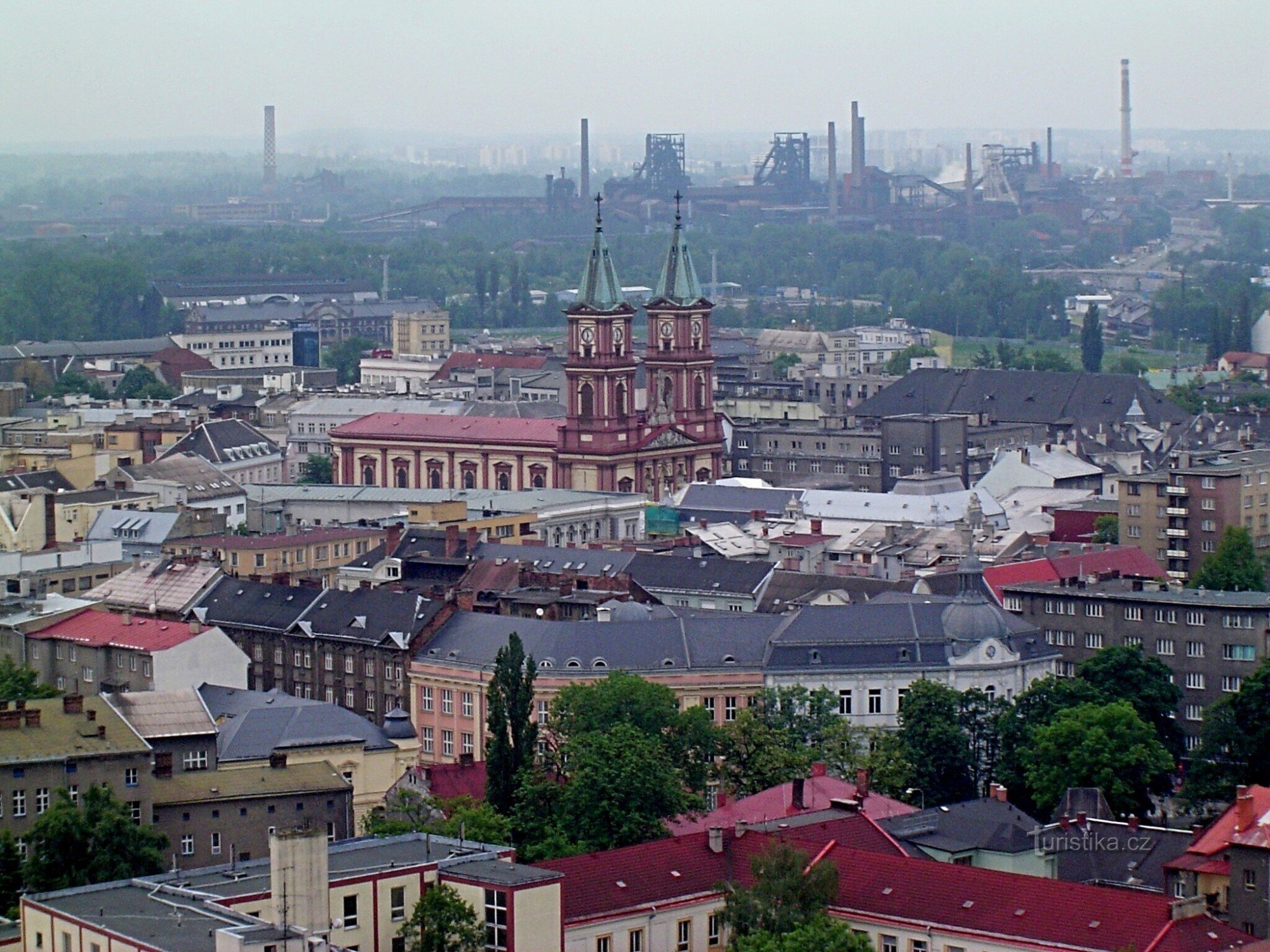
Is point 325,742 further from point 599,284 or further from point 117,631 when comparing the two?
point 599,284

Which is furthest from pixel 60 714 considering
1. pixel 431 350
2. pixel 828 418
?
pixel 431 350

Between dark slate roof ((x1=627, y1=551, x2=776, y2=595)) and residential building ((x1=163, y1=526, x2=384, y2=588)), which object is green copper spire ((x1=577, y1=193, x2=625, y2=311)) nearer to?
residential building ((x1=163, y1=526, x2=384, y2=588))

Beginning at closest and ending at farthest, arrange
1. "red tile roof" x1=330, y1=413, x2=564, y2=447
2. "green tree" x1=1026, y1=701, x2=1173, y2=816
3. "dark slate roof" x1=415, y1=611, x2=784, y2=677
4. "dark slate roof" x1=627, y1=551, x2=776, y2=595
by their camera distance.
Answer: "green tree" x1=1026, y1=701, x2=1173, y2=816 < "dark slate roof" x1=415, y1=611, x2=784, y2=677 < "dark slate roof" x1=627, y1=551, x2=776, y2=595 < "red tile roof" x1=330, y1=413, x2=564, y2=447

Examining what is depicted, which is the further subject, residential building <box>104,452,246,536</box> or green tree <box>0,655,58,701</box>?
residential building <box>104,452,246,536</box>

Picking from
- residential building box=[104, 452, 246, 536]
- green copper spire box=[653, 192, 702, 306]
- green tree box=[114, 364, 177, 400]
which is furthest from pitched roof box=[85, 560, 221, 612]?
green tree box=[114, 364, 177, 400]

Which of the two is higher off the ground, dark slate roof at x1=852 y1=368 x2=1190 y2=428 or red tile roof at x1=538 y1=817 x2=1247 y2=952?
dark slate roof at x1=852 y1=368 x2=1190 y2=428
